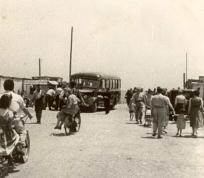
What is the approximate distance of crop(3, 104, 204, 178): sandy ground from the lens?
970 cm

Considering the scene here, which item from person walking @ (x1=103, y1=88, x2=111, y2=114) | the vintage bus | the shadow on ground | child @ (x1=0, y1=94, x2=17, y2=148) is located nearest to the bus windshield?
the vintage bus

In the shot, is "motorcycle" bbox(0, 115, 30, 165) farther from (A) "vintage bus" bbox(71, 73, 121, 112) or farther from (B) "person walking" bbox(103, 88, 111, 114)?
(A) "vintage bus" bbox(71, 73, 121, 112)

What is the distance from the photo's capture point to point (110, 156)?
1211cm

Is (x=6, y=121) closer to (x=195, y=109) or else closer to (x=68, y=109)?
(x=68, y=109)

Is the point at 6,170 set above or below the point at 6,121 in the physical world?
below

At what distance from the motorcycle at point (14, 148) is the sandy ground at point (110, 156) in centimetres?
20

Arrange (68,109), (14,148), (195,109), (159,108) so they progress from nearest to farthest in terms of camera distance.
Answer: (14,148) < (68,109) < (159,108) < (195,109)

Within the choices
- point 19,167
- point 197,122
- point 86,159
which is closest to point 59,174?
point 19,167

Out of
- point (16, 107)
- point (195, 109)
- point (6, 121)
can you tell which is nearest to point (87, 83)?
point (195, 109)

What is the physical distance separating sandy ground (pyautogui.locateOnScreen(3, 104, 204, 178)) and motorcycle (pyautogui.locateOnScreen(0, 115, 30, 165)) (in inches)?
7.8

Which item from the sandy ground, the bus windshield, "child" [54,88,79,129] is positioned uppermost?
the bus windshield

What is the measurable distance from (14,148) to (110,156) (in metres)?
2.81

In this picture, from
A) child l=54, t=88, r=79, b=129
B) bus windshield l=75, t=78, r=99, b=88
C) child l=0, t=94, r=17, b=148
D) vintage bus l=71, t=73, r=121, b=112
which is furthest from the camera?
bus windshield l=75, t=78, r=99, b=88

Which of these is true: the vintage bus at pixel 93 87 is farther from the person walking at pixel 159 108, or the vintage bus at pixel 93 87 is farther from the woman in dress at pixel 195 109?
the person walking at pixel 159 108
